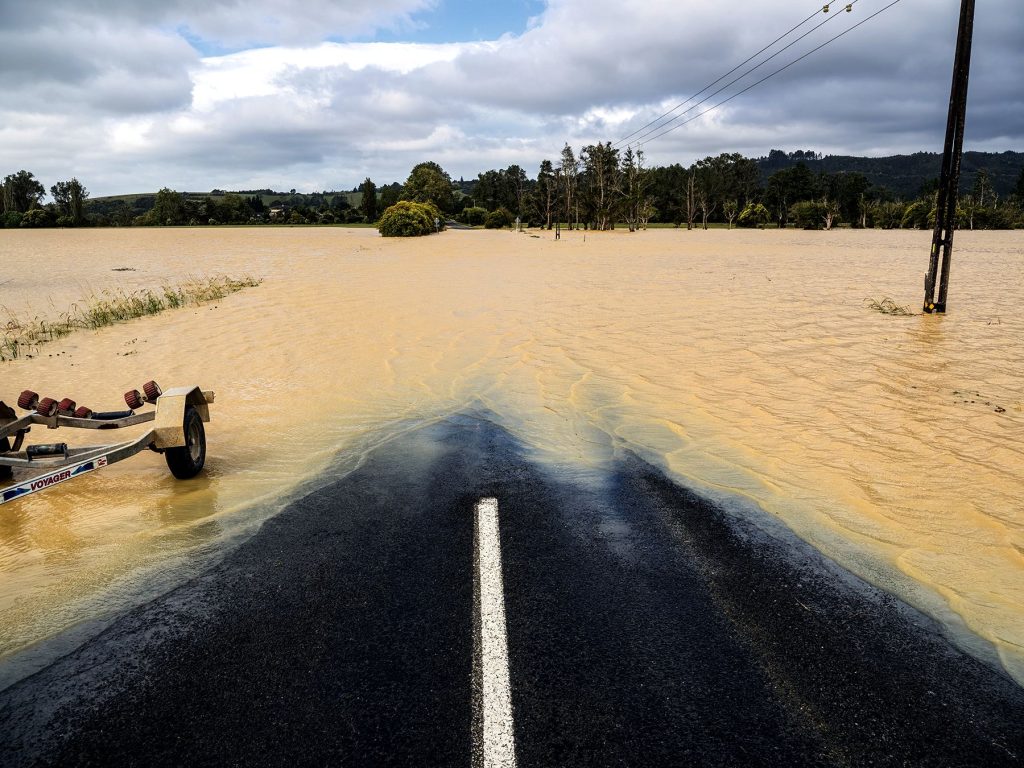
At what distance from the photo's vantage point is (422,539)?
443cm

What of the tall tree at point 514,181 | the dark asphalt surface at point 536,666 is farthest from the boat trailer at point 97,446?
the tall tree at point 514,181

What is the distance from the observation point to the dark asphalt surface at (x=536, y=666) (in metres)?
2.62

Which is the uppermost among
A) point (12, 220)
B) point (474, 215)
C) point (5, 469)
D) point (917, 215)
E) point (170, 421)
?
point (12, 220)

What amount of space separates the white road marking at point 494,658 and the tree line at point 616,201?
7584 cm

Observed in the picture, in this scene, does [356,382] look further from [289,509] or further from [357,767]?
[357,767]

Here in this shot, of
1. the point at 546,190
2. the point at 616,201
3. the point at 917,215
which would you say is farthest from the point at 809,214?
the point at 546,190

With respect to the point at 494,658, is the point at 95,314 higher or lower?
higher

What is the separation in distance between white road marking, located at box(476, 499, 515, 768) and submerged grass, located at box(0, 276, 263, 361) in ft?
35.2

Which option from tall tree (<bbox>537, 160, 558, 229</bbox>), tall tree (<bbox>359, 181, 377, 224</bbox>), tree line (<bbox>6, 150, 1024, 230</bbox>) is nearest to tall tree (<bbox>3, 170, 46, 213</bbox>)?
tree line (<bbox>6, 150, 1024, 230</bbox>)

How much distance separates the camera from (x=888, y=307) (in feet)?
48.5

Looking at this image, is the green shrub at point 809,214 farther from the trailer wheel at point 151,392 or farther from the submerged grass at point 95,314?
the trailer wheel at point 151,392

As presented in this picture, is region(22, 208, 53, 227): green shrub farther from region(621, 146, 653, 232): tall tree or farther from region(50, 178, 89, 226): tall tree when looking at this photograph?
region(621, 146, 653, 232): tall tree

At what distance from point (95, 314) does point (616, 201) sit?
78.8m

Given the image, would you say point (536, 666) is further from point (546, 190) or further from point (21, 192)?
point (21, 192)
